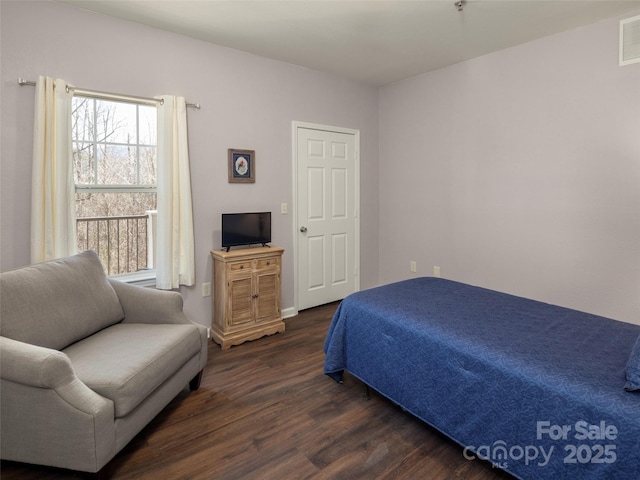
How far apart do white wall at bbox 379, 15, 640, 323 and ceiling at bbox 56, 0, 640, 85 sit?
31 cm

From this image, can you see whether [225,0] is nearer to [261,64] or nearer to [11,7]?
[261,64]

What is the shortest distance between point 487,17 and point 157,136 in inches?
110

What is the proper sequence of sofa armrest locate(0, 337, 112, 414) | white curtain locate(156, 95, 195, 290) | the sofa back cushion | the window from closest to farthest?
sofa armrest locate(0, 337, 112, 414) < the sofa back cushion < the window < white curtain locate(156, 95, 195, 290)

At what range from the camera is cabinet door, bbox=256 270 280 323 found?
3391 mm

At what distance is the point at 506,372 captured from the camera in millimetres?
1569

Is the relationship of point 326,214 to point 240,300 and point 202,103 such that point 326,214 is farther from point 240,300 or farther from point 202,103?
point 202,103

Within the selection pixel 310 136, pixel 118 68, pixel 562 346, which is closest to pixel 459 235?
pixel 310 136

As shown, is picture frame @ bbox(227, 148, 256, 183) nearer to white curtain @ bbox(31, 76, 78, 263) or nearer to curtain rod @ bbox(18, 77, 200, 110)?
curtain rod @ bbox(18, 77, 200, 110)

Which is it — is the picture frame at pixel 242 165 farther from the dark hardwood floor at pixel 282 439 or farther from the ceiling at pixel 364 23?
the dark hardwood floor at pixel 282 439

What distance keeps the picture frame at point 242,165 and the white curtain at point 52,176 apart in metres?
1.30

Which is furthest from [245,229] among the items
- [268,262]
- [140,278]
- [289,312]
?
[289,312]

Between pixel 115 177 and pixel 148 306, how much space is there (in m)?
1.27

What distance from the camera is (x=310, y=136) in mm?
4121

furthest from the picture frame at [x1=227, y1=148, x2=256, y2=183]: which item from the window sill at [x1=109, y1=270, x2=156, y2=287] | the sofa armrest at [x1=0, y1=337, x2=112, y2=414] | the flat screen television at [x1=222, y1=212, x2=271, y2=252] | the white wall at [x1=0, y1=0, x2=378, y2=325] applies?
the sofa armrest at [x1=0, y1=337, x2=112, y2=414]
